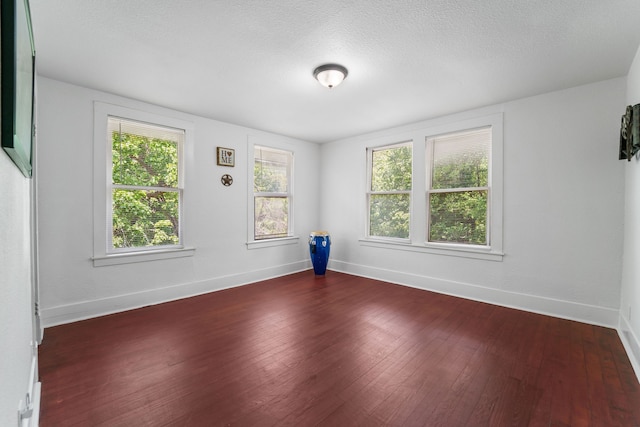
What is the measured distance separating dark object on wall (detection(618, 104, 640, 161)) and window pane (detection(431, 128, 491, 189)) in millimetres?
1295

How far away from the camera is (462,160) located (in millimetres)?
3990

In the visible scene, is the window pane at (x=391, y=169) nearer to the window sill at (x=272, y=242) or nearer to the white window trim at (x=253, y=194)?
the white window trim at (x=253, y=194)

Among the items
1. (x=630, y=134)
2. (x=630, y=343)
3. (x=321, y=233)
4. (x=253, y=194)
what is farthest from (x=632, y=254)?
(x=253, y=194)

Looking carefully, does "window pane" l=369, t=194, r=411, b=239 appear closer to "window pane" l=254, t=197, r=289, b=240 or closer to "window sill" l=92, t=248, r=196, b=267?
"window pane" l=254, t=197, r=289, b=240

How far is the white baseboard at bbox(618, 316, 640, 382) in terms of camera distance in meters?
2.17

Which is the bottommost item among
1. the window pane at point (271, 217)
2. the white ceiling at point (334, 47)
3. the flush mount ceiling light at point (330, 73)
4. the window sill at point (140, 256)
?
the window sill at point (140, 256)

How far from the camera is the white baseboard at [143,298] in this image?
2.97 m

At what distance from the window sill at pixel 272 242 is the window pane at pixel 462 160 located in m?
2.65

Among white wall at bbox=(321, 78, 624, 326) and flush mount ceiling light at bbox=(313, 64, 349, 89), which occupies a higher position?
flush mount ceiling light at bbox=(313, 64, 349, 89)

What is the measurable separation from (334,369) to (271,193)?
3.39 m

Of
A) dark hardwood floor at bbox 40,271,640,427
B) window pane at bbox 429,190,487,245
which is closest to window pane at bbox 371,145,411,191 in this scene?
window pane at bbox 429,190,487,245

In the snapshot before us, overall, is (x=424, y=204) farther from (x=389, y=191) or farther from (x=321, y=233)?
(x=321, y=233)

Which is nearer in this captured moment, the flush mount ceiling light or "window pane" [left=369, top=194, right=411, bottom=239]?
the flush mount ceiling light

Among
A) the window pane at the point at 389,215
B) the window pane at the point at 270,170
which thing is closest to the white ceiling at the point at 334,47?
the window pane at the point at 270,170
